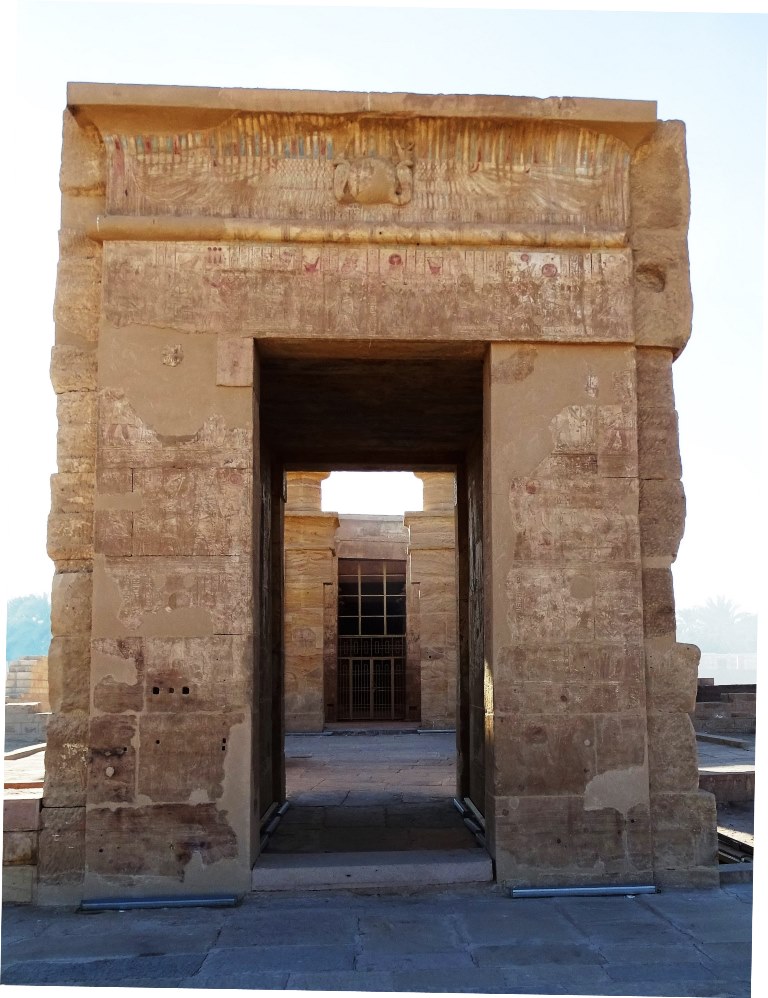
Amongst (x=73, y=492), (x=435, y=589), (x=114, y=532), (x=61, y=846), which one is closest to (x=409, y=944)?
(x=61, y=846)

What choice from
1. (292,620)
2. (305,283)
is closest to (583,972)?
(305,283)

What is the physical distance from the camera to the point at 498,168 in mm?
5660

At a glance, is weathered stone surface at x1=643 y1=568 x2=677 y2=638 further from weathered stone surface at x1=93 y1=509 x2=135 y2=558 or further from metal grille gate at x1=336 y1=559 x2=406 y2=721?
metal grille gate at x1=336 y1=559 x2=406 y2=721

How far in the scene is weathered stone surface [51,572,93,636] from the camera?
17.5 feet

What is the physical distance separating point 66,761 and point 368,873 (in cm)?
180

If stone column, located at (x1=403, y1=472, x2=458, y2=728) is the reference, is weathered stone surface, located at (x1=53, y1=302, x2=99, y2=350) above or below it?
above

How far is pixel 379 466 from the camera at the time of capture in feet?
28.6

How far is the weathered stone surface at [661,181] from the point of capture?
5.71 meters

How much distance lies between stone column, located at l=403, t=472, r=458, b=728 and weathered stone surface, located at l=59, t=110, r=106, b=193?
10320mm

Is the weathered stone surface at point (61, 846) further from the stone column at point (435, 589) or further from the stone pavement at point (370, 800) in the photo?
the stone column at point (435, 589)

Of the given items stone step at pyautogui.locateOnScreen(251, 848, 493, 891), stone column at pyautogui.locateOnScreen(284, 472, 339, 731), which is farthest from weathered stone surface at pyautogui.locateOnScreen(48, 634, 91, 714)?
stone column at pyautogui.locateOnScreen(284, 472, 339, 731)

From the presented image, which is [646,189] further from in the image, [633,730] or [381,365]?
[633,730]

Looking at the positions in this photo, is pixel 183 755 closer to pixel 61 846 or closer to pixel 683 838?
pixel 61 846

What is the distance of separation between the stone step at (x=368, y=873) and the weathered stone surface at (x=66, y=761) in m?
1.10
